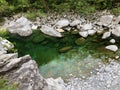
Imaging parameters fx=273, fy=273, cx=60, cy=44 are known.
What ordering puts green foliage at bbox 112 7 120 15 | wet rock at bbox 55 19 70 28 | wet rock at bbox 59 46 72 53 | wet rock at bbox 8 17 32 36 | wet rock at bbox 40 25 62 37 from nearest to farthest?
wet rock at bbox 59 46 72 53
wet rock at bbox 40 25 62 37
wet rock at bbox 8 17 32 36
wet rock at bbox 55 19 70 28
green foliage at bbox 112 7 120 15

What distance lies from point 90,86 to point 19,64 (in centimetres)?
376

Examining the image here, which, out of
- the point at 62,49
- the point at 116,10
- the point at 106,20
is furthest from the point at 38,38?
the point at 116,10

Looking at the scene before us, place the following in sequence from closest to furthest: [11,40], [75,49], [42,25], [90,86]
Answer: [90,86] < [75,49] < [11,40] < [42,25]

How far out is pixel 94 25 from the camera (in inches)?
736

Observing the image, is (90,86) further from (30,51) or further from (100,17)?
(100,17)

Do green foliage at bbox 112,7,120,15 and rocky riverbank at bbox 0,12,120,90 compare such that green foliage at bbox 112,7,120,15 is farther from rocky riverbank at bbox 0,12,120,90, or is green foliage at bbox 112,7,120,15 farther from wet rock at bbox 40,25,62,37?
wet rock at bbox 40,25,62,37

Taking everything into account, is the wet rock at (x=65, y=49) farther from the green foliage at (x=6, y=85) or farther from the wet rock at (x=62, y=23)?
the green foliage at (x=6, y=85)

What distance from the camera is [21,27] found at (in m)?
19.0

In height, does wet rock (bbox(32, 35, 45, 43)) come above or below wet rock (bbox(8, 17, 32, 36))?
below

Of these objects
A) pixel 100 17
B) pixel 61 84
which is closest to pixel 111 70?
pixel 61 84

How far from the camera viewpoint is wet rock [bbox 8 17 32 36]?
61.3 ft

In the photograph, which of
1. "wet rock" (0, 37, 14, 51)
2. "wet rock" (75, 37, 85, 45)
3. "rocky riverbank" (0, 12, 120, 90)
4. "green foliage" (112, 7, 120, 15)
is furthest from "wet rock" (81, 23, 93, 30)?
"wet rock" (0, 37, 14, 51)

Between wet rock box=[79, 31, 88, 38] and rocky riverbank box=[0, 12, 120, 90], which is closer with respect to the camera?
rocky riverbank box=[0, 12, 120, 90]

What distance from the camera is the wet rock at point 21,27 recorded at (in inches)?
735
